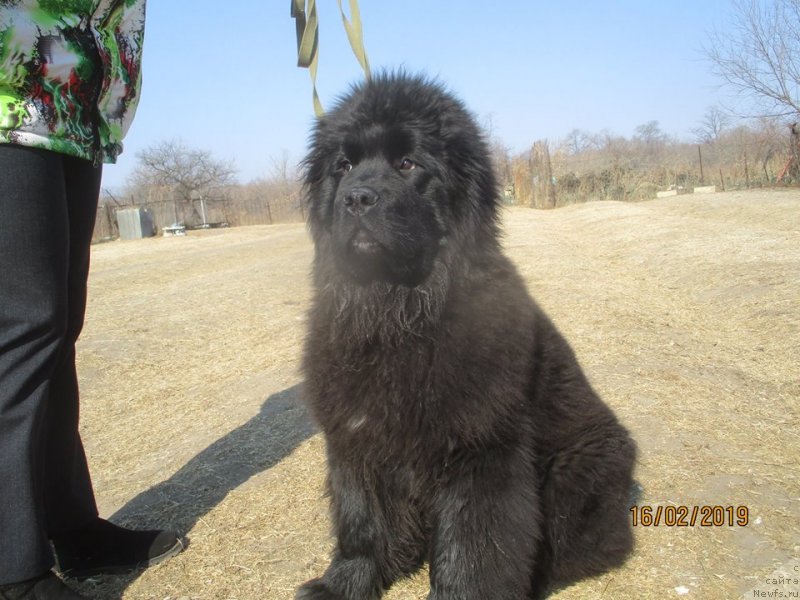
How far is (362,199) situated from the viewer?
2320mm

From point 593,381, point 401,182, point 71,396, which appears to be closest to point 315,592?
point 71,396

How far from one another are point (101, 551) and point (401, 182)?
6.21 ft

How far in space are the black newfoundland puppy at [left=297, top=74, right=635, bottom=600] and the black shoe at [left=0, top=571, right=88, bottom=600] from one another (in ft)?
2.65

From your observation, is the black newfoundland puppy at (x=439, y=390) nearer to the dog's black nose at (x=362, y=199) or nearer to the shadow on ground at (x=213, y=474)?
the dog's black nose at (x=362, y=199)

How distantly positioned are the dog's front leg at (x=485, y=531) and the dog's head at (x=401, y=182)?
2.50 ft

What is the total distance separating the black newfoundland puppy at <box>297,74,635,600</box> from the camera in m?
2.17

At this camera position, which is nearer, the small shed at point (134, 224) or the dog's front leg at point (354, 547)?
the dog's front leg at point (354, 547)

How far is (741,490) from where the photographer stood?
9.58ft

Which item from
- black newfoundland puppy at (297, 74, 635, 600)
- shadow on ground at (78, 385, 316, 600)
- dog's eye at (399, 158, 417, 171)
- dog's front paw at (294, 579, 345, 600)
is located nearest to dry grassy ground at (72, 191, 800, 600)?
shadow on ground at (78, 385, 316, 600)

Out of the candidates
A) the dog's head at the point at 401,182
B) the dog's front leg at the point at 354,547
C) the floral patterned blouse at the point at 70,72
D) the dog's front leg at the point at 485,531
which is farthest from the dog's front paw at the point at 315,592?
the floral patterned blouse at the point at 70,72

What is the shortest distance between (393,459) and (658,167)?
29273 mm

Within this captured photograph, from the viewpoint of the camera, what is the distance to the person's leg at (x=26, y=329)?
76.5 inches

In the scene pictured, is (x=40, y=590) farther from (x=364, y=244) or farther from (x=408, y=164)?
(x=408, y=164)
